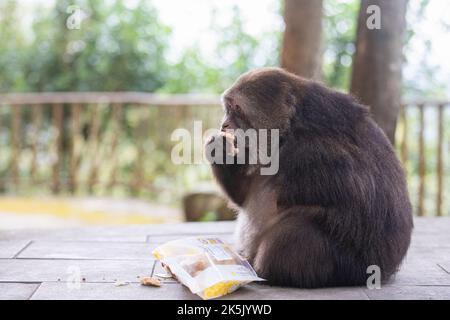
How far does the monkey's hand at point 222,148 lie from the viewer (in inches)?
132

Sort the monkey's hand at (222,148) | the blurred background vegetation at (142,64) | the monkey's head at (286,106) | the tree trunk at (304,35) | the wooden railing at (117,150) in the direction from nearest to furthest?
the monkey's head at (286,106) → the monkey's hand at (222,148) → the tree trunk at (304,35) → the wooden railing at (117,150) → the blurred background vegetation at (142,64)

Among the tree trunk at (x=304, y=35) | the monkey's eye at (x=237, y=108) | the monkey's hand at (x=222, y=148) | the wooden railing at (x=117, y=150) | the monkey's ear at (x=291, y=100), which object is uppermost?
the tree trunk at (x=304, y=35)

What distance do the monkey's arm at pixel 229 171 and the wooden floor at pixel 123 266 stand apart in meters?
0.61

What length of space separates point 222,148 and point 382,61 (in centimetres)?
193

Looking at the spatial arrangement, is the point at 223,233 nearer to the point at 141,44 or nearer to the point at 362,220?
the point at 362,220

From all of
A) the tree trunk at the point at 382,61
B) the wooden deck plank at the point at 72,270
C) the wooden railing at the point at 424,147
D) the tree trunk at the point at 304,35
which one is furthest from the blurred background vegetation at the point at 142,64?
the wooden deck plank at the point at 72,270

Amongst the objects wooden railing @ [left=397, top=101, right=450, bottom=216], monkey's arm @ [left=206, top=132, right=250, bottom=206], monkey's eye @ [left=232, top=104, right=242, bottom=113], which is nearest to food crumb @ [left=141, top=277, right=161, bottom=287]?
monkey's arm @ [left=206, top=132, right=250, bottom=206]

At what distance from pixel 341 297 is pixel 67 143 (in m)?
8.30

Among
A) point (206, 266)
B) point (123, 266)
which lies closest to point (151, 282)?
point (206, 266)

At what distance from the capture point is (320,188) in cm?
296

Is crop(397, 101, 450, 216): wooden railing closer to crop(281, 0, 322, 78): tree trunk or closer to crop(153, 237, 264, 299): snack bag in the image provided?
crop(281, 0, 322, 78): tree trunk

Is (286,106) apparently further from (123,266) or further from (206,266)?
(123,266)

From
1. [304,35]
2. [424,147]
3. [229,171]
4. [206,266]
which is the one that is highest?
[304,35]

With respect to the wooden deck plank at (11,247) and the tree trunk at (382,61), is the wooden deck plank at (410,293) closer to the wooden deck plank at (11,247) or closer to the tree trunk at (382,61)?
the tree trunk at (382,61)
